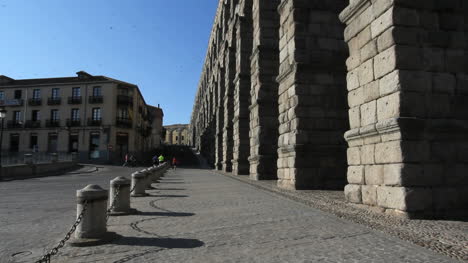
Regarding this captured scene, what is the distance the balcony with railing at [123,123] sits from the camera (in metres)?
39.9

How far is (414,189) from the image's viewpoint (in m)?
4.44

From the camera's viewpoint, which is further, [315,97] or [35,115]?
[35,115]

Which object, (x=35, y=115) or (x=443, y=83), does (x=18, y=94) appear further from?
(x=443, y=83)

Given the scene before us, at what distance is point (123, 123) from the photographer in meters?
40.6

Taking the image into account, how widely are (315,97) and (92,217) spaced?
6.27 meters

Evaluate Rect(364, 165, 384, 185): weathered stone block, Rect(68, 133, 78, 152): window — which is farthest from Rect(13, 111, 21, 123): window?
Rect(364, 165, 384, 185): weathered stone block

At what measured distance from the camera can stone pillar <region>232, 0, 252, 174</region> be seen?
1583 centimetres

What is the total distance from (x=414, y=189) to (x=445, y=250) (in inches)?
61.6

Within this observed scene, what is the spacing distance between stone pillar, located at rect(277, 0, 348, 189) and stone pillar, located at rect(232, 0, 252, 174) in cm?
693

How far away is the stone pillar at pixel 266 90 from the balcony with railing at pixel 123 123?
31.1 m

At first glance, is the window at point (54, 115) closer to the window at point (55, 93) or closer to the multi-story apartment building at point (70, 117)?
the multi-story apartment building at point (70, 117)

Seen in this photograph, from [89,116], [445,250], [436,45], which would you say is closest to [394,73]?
[436,45]

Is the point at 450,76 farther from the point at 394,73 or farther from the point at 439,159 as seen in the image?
the point at 439,159

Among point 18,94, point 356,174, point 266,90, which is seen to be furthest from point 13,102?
point 356,174
